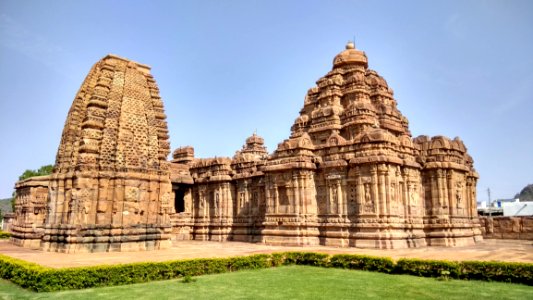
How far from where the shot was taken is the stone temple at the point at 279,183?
57.3ft

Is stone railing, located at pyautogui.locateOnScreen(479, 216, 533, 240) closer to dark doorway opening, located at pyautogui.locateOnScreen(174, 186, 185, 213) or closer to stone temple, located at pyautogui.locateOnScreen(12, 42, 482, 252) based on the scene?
stone temple, located at pyautogui.locateOnScreen(12, 42, 482, 252)

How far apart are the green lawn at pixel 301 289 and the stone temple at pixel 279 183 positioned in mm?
7340

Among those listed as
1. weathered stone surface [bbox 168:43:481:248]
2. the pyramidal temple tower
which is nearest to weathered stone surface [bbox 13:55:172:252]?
the pyramidal temple tower

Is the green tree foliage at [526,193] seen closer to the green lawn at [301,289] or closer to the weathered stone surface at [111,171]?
the weathered stone surface at [111,171]

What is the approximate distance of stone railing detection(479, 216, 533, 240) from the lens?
964 inches

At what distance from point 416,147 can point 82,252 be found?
17.4 metres

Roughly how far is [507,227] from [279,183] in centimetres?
1505

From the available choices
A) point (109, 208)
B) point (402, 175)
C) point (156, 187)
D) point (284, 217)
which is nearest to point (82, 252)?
point (109, 208)

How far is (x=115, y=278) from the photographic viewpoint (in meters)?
9.95

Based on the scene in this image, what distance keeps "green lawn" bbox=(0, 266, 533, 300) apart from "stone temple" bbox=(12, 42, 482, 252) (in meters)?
7.34

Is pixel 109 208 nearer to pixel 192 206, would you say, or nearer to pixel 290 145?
pixel 290 145

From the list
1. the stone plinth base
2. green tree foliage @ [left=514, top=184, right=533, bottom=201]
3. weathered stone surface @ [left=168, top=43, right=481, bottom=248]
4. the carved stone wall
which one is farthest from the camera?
green tree foliage @ [left=514, top=184, right=533, bottom=201]

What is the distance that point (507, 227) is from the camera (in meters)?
25.4

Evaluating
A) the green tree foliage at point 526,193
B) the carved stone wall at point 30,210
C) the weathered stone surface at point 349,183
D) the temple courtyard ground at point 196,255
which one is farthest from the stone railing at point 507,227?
the green tree foliage at point 526,193
